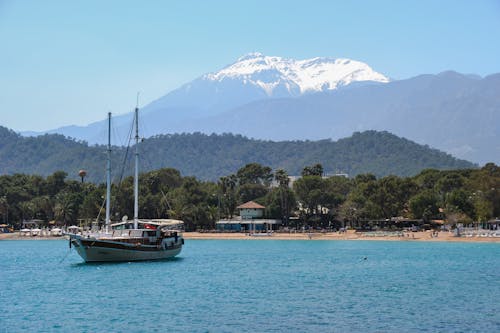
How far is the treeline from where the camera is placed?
116 m

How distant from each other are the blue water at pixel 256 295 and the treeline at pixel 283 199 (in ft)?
138

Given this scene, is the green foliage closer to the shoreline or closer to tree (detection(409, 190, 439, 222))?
tree (detection(409, 190, 439, 222))

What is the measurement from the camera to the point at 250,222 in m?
130

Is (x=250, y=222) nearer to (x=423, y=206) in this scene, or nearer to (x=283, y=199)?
(x=283, y=199)

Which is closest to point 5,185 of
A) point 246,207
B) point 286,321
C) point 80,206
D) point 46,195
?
point 46,195

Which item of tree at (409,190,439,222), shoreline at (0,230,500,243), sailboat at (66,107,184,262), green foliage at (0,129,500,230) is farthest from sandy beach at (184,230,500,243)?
sailboat at (66,107,184,262)

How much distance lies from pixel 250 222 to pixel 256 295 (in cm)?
8584

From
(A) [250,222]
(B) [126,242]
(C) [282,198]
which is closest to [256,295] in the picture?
(B) [126,242]

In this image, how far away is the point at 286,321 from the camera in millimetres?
35219

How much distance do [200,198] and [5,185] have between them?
1694 inches

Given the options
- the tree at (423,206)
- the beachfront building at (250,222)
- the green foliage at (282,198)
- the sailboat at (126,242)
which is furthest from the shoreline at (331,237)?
the sailboat at (126,242)

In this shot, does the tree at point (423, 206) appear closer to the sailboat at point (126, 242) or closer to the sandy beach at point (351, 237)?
the sandy beach at point (351, 237)

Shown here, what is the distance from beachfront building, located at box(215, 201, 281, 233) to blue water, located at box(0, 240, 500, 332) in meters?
56.7

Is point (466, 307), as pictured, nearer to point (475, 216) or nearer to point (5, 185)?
point (475, 216)
